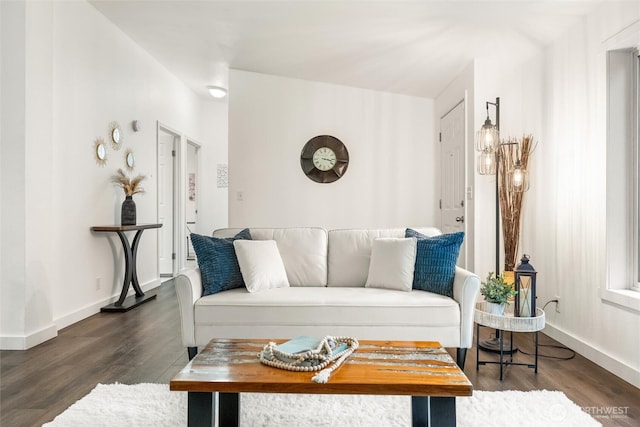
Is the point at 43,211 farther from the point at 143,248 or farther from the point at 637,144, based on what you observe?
the point at 637,144

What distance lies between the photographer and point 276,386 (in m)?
1.51

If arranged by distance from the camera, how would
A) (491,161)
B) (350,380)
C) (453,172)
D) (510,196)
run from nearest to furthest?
(350,380), (491,161), (510,196), (453,172)

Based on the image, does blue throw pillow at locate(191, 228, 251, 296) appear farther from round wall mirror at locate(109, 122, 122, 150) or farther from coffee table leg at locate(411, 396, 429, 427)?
round wall mirror at locate(109, 122, 122, 150)

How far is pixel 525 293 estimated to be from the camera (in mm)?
2707

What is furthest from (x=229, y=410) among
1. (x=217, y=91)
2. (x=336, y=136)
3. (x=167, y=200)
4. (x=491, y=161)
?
(x=217, y=91)

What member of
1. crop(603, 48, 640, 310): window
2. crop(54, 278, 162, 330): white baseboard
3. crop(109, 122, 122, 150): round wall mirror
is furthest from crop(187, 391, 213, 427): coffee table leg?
crop(109, 122, 122, 150): round wall mirror

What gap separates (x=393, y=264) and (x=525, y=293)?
0.82m

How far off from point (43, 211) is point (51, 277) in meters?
0.54

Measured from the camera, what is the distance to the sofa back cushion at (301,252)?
321 cm

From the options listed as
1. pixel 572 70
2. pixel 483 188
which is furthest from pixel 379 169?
pixel 572 70

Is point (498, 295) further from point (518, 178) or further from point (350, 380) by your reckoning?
point (350, 380)

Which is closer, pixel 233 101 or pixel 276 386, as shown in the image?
pixel 276 386

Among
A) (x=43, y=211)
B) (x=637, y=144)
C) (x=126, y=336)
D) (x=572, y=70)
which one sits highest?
(x=572, y=70)

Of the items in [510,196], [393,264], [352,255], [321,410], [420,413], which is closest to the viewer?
[420,413]
